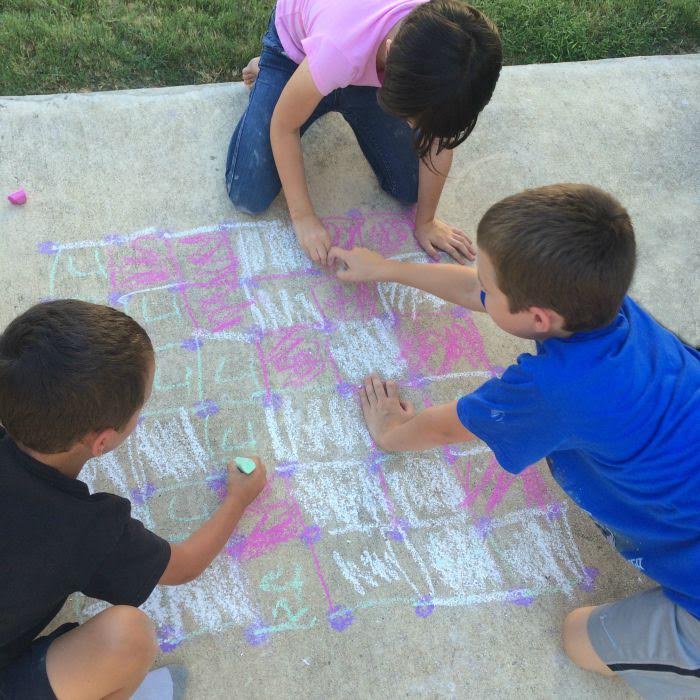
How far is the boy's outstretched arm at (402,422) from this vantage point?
200cm

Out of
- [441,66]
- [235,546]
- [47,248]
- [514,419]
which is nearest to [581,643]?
[514,419]

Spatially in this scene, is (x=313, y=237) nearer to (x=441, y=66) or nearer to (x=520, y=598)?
(x=441, y=66)

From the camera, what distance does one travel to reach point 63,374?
5.01 ft

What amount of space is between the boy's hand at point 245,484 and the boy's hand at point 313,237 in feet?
2.57

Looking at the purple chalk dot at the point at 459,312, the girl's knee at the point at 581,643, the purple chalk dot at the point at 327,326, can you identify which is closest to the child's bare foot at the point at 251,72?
the purple chalk dot at the point at 327,326

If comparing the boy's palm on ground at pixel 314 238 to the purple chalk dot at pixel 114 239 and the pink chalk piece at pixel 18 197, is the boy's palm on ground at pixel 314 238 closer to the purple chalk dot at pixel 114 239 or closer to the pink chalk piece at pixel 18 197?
the purple chalk dot at pixel 114 239

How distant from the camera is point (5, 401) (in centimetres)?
153

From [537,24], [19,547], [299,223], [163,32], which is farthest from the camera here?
[537,24]

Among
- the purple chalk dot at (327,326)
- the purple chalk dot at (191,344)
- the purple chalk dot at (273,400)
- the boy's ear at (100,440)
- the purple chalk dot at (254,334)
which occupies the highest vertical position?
the boy's ear at (100,440)

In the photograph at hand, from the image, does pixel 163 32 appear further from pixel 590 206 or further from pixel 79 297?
pixel 590 206

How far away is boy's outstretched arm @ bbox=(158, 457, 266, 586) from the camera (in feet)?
5.91

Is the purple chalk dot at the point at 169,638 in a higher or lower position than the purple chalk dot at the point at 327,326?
lower

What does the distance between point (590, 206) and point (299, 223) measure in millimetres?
1195

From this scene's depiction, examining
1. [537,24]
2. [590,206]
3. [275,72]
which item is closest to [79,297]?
[275,72]
